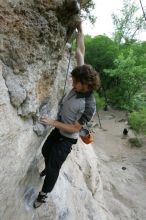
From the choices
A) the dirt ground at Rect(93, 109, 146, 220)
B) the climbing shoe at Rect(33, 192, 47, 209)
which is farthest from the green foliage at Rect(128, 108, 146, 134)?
the climbing shoe at Rect(33, 192, 47, 209)

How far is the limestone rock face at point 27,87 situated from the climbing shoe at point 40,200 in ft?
0.26

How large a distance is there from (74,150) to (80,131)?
3.77 meters

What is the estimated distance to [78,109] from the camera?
4.14m

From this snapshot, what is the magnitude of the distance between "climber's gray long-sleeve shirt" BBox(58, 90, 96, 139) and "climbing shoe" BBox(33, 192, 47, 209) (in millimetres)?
1085

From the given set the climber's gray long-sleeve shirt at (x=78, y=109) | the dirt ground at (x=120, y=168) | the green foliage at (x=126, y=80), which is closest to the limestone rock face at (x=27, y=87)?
the climber's gray long-sleeve shirt at (x=78, y=109)

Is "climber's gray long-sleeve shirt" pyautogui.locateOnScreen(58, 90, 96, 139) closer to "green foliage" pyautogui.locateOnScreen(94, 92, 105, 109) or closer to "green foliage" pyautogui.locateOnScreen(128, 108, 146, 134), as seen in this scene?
"green foliage" pyautogui.locateOnScreen(128, 108, 146, 134)

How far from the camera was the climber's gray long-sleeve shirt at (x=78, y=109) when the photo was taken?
4.11 meters

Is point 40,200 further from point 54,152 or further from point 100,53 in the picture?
point 100,53

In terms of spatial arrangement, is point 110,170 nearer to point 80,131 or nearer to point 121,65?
point 80,131

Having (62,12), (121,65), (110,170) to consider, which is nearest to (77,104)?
(62,12)

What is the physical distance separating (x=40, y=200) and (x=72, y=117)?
149 cm

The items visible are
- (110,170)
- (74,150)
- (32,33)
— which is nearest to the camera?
(32,33)

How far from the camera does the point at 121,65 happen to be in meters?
19.9

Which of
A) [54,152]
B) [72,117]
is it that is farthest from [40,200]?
[72,117]
